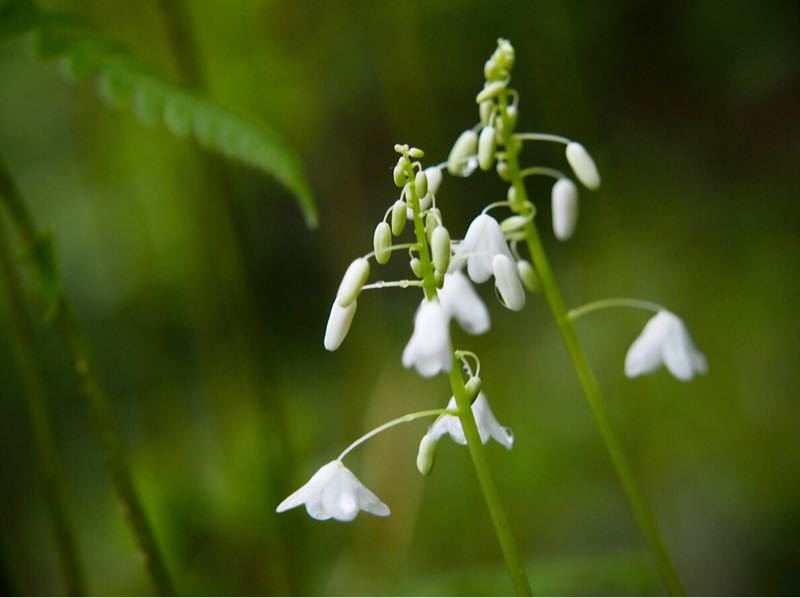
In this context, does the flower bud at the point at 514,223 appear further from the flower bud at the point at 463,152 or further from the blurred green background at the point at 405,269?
the blurred green background at the point at 405,269

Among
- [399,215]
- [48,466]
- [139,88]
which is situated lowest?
[48,466]

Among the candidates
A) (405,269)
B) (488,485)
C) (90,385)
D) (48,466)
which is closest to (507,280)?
(488,485)

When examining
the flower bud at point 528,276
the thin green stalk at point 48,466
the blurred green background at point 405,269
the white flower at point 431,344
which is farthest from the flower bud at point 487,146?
the blurred green background at point 405,269

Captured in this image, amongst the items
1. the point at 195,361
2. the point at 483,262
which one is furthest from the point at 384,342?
the point at 483,262

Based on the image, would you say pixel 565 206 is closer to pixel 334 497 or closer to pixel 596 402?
pixel 596 402

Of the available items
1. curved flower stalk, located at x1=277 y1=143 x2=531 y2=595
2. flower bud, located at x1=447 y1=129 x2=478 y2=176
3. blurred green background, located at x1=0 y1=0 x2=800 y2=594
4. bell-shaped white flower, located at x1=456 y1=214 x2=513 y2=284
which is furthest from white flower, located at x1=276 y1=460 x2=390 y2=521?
blurred green background, located at x1=0 y1=0 x2=800 y2=594

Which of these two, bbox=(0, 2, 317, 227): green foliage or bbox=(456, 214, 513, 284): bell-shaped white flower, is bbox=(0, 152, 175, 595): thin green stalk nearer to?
bbox=(0, 2, 317, 227): green foliage
